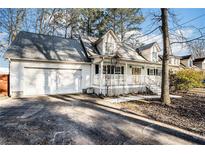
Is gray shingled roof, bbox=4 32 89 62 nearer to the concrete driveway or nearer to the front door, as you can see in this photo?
the front door

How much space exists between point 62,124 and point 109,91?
7410 mm

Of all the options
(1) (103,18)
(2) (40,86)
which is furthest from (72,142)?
(1) (103,18)

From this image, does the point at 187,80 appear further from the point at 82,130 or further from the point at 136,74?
the point at 82,130

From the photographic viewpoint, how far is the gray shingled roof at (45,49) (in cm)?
1121

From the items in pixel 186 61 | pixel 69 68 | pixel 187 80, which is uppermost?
pixel 186 61

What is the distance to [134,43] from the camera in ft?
84.7

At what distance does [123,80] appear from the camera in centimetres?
1430

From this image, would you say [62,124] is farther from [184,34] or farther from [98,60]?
[184,34]

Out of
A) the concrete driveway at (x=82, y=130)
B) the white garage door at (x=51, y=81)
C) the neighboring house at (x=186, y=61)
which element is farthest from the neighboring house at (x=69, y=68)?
the neighboring house at (x=186, y=61)

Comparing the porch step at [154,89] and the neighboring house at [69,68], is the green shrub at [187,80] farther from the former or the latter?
the porch step at [154,89]

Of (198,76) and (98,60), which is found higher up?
(98,60)

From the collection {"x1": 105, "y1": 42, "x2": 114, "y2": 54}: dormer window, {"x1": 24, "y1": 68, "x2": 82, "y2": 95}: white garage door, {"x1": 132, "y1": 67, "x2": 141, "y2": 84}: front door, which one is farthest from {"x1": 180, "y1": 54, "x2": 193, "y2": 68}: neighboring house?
{"x1": 24, "y1": 68, "x2": 82, "y2": 95}: white garage door

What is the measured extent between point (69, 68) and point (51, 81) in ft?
5.90

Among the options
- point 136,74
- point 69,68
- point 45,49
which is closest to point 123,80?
point 136,74
